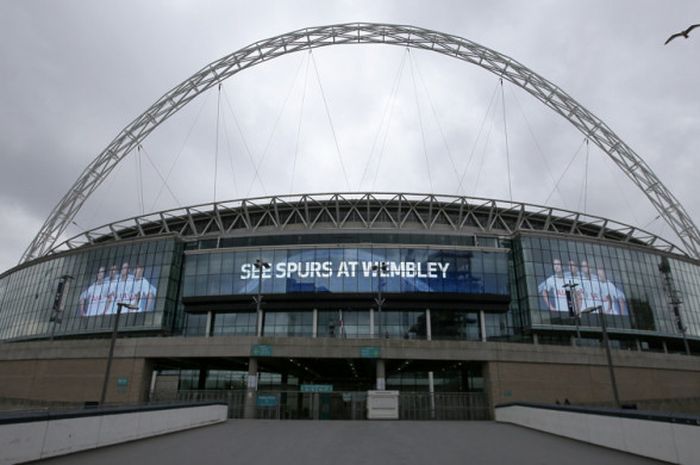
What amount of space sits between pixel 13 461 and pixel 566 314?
57666 mm

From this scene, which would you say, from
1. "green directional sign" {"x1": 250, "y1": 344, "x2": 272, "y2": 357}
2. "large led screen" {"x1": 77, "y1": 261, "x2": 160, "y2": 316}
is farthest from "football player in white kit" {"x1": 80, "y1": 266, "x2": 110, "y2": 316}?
"green directional sign" {"x1": 250, "y1": 344, "x2": 272, "y2": 357}

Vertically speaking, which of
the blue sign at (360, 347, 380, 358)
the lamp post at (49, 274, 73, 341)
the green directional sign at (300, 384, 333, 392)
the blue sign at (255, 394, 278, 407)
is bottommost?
the blue sign at (255, 394, 278, 407)

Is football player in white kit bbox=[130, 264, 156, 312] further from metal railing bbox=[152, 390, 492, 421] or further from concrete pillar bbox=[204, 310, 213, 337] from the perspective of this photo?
metal railing bbox=[152, 390, 492, 421]

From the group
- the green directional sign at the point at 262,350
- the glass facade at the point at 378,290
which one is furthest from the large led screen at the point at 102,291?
the green directional sign at the point at 262,350

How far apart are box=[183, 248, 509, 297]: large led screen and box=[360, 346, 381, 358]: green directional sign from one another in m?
16.7

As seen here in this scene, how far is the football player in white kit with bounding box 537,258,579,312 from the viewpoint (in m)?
55.5

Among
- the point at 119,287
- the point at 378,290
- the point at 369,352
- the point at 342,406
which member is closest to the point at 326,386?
the point at 342,406

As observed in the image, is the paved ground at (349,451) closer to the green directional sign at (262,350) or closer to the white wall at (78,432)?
the white wall at (78,432)

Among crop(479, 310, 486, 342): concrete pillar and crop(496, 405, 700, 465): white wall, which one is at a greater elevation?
crop(479, 310, 486, 342): concrete pillar

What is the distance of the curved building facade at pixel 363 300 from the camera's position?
46344 millimetres

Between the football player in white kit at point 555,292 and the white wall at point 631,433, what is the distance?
3869cm

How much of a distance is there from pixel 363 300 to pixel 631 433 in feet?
140

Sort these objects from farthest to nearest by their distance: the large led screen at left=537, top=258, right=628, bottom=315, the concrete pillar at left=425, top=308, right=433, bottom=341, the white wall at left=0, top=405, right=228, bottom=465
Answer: the large led screen at left=537, top=258, right=628, bottom=315 < the concrete pillar at left=425, top=308, right=433, bottom=341 < the white wall at left=0, top=405, right=228, bottom=465

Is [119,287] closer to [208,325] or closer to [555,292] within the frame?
[208,325]
